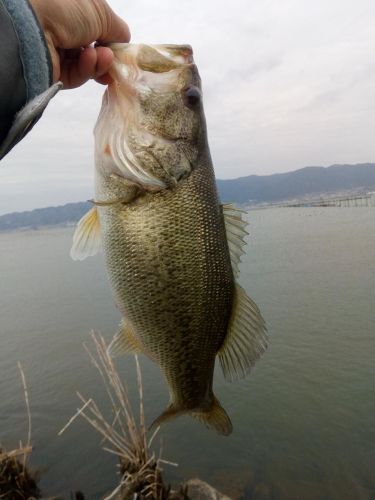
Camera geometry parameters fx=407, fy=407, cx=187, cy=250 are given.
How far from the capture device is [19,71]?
1.72 metres

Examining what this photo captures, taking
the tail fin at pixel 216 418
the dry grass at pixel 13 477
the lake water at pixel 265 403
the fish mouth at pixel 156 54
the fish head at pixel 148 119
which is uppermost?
the fish mouth at pixel 156 54

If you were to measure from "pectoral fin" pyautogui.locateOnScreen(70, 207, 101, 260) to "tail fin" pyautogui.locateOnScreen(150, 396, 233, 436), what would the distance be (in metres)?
1.23

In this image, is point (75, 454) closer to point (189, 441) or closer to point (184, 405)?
point (189, 441)

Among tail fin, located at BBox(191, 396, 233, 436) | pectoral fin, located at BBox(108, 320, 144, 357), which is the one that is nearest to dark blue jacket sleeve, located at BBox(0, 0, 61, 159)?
pectoral fin, located at BBox(108, 320, 144, 357)

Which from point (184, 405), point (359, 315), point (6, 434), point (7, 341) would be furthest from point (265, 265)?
point (184, 405)

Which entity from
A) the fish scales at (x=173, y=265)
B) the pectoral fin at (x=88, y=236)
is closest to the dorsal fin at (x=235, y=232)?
the fish scales at (x=173, y=265)

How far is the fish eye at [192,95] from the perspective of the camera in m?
2.69

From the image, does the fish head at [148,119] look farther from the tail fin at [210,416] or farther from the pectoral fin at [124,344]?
the tail fin at [210,416]

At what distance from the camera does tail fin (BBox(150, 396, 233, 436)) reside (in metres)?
2.83

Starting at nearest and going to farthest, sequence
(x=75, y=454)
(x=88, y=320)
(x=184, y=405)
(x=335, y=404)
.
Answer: (x=184, y=405) → (x=75, y=454) → (x=335, y=404) → (x=88, y=320)

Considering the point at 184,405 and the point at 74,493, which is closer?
the point at 184,405

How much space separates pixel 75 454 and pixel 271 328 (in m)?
8.61

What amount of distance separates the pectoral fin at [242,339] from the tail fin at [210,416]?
0.94 ft

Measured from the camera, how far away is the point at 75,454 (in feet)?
30.0
